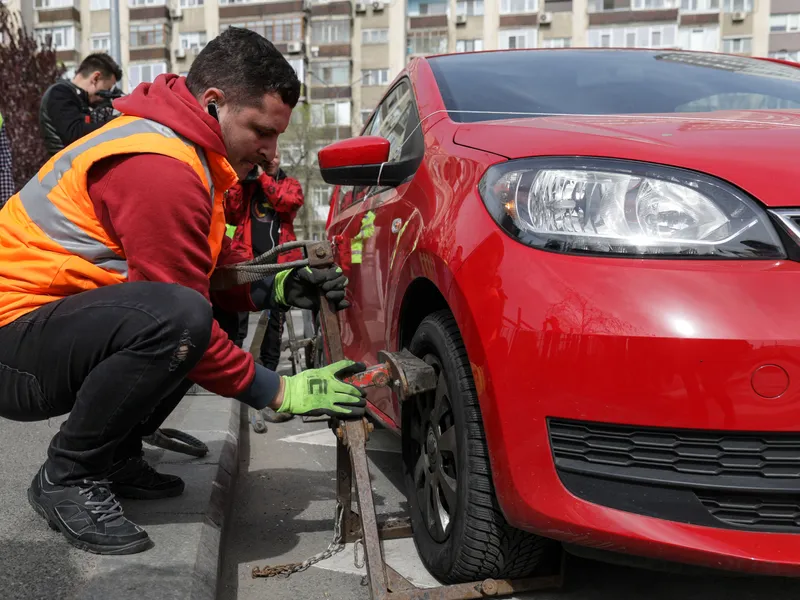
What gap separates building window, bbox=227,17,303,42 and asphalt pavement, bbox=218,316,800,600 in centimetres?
4592

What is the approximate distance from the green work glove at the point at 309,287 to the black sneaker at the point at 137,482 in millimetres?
668

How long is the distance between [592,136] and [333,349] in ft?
3.00

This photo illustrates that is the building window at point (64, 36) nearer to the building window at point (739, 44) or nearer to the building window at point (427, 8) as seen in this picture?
the building window at point (427, 8)

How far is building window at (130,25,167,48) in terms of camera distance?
49281 millimetres

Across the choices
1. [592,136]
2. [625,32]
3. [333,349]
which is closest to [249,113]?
[333,349]

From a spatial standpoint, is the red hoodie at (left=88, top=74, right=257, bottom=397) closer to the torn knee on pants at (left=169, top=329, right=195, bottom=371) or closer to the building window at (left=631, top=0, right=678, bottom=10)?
the torn knee on pants at (left=169, top=329, right=195, bottom=371)

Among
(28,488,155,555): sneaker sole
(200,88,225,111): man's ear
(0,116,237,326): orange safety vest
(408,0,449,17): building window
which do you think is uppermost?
(408,0,449,17): building window

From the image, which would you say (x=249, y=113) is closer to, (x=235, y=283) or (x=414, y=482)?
(x=235, y=283)

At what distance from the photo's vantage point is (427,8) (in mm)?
48125

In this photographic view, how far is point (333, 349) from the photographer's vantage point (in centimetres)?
240

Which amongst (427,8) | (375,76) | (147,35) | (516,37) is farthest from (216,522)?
(147,35)

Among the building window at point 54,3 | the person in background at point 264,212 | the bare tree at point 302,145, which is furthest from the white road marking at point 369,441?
the building window at point 54,3

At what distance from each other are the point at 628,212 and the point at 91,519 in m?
1.54

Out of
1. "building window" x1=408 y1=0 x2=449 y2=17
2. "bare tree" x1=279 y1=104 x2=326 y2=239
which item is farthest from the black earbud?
"building window" x1=408 y1=0 x2=449 y2=17
